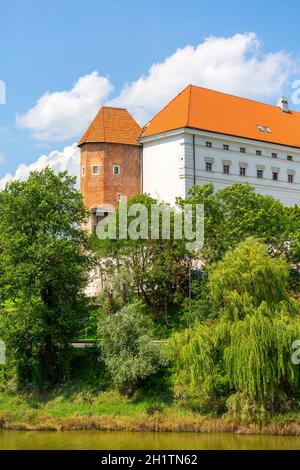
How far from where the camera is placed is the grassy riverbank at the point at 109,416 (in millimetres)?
23719

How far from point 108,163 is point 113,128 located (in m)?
2.77

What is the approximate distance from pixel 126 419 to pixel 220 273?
646 cm

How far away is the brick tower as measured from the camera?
155ft

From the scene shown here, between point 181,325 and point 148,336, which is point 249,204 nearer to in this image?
point 181,325

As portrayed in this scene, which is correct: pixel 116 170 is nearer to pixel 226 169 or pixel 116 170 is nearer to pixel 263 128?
pixel 226 169

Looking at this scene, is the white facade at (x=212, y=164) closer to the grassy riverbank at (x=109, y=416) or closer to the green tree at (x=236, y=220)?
the green tree at (x=236, y=220)

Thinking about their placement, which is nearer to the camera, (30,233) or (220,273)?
(220,273)

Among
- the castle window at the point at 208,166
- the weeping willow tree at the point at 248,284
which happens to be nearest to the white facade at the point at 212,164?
the castle window at the point at 208,166

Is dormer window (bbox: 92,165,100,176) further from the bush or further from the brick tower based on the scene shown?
the bush

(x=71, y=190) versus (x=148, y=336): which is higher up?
(x=71, y=190)

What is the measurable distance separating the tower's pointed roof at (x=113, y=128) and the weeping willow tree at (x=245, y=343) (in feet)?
73.3

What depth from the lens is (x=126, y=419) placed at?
84.4 feet
